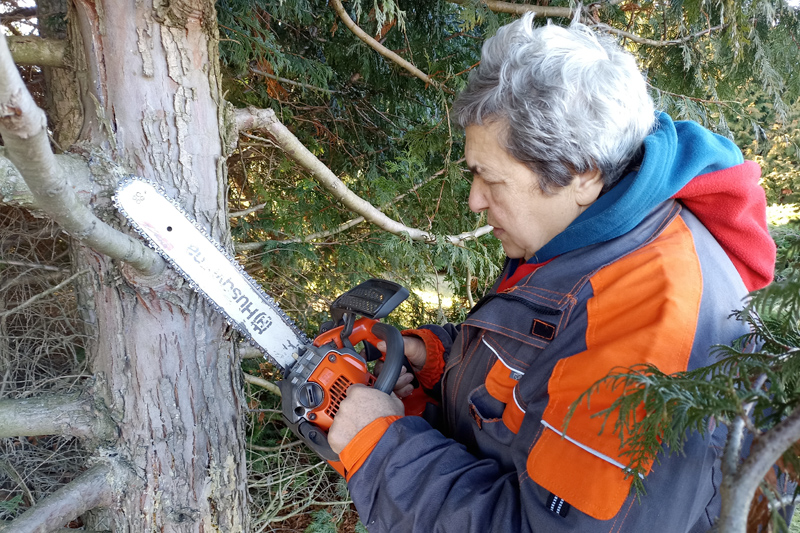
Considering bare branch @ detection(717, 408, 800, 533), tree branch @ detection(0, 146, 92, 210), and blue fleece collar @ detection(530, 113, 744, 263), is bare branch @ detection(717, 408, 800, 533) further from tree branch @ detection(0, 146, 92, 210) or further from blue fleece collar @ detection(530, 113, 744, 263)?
tree branch @ detection(0, 146, 92, 210)

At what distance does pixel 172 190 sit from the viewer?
1555mm

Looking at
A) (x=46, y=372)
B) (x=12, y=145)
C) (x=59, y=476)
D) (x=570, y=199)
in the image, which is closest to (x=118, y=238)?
(x=12, y=145)

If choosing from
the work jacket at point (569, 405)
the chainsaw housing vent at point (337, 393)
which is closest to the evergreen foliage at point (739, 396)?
the work jacket at point (569, 405)

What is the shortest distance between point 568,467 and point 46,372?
2.24 m

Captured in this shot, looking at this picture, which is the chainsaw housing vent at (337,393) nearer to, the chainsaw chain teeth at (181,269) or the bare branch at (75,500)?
the chainsaw chain teeth at (181,269)

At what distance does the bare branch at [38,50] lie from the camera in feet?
4.92

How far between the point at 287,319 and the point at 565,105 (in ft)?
3.78

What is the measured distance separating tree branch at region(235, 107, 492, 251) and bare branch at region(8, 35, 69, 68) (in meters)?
0.55

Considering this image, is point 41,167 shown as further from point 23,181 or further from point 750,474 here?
point 750,474

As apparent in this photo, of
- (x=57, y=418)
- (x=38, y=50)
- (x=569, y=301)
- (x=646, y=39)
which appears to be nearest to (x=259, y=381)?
(x=57, y=418)

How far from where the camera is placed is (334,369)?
68.7 inches

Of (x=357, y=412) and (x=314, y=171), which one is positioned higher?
(x=314, y=171)

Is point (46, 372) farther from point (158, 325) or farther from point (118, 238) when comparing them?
point (118, 238)

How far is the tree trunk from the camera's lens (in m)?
1.44
